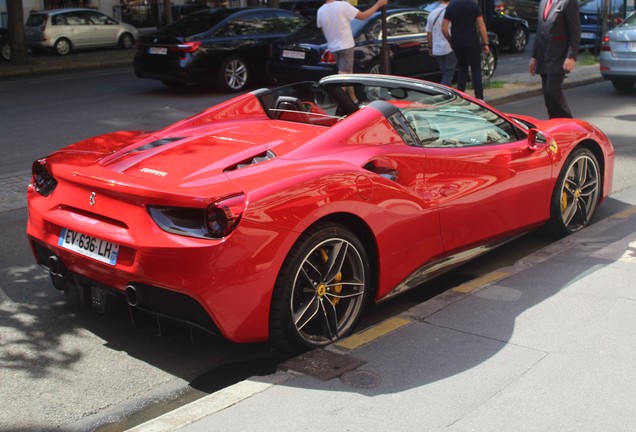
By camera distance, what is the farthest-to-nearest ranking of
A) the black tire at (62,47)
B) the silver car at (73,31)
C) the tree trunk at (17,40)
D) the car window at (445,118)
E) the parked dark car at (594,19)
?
1. the black tire at (62,47)
2. the silver car at (73,31)
3. the tree trunk at (17,40)
4. the parked dark car at (594,19)
5. the car window at (445,118)

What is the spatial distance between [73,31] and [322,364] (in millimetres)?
25887

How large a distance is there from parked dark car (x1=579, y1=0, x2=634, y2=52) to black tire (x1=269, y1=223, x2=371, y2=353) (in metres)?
18.6

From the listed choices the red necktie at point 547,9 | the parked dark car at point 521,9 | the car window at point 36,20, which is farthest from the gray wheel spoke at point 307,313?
the car window at point 36,20

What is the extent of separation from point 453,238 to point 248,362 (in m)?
1.54

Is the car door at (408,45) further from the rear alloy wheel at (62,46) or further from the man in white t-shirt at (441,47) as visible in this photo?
the rear alloy wheel at (62,46)

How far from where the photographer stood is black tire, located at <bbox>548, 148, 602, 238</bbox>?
6539mm

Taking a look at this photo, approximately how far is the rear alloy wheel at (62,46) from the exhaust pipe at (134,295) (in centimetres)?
2489

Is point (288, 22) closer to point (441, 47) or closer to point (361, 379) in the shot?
point (441, 47)

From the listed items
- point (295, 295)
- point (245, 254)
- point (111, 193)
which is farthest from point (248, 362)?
point (111, 193)

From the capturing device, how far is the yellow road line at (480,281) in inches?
216

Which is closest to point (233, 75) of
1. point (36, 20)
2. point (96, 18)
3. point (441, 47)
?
point (441, 47)

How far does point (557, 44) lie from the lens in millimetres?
9719

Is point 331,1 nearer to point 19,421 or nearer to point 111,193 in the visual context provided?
point 111,193

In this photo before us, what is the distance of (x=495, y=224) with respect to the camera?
5871mm
